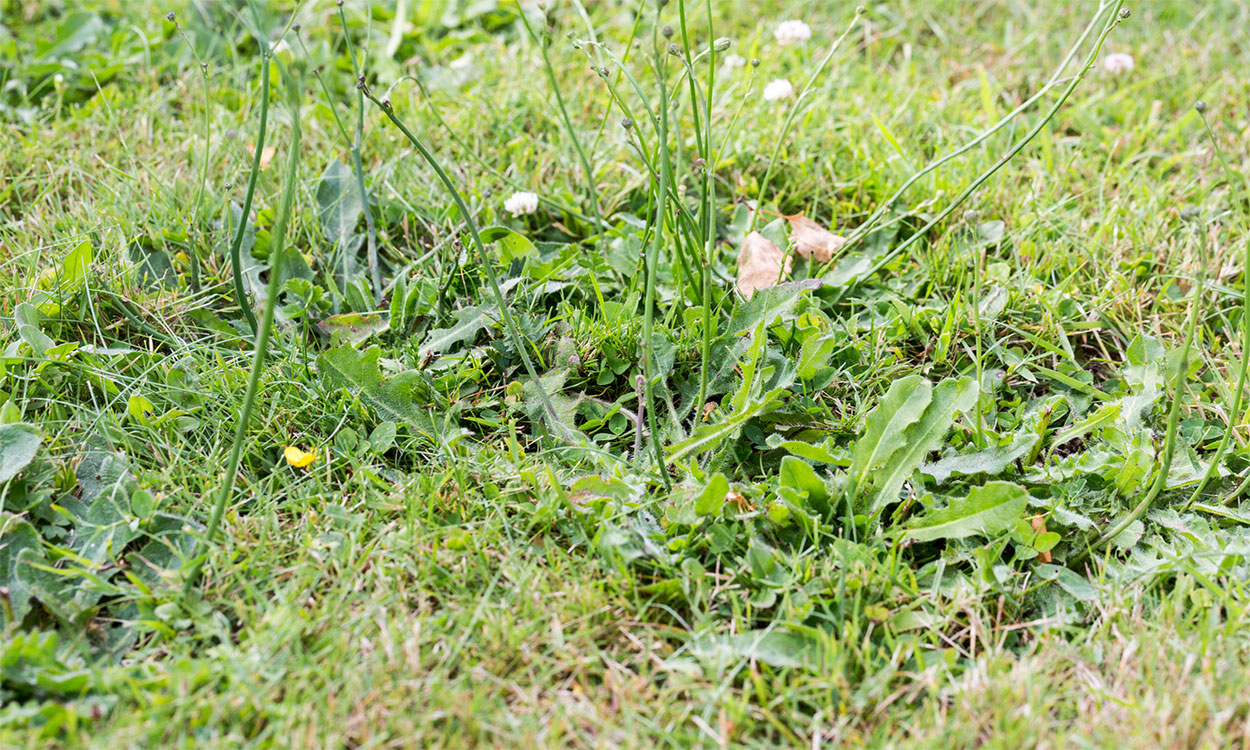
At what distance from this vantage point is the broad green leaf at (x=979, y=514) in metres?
1.51

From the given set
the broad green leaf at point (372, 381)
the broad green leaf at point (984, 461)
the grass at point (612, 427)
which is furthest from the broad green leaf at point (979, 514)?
the broad green leaf at point (372, 381)

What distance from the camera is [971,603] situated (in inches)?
58.3

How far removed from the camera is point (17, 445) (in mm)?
1544

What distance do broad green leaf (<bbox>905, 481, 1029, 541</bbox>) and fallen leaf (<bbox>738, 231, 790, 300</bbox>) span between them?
666 millimetres

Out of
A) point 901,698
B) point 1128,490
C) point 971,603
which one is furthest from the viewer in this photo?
point 1128,490

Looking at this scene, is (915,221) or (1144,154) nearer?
(915,221)

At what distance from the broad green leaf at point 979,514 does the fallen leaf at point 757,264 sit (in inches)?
26.2

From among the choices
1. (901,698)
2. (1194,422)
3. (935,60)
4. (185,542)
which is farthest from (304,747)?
(935,60)

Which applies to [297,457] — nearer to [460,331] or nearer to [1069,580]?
[460,331]

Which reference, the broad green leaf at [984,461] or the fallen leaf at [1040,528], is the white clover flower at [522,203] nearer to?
the broad green leaf at [984,461]

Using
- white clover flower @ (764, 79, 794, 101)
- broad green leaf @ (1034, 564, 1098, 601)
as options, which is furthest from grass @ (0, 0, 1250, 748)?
white clover flower @ (764, 79, 794, 101)

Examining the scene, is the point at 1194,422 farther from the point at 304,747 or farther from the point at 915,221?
the point at 304,747

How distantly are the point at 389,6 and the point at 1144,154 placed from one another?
2.26 meters

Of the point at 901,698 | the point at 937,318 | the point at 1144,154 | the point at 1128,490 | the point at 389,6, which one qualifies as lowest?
the point at 901,698
